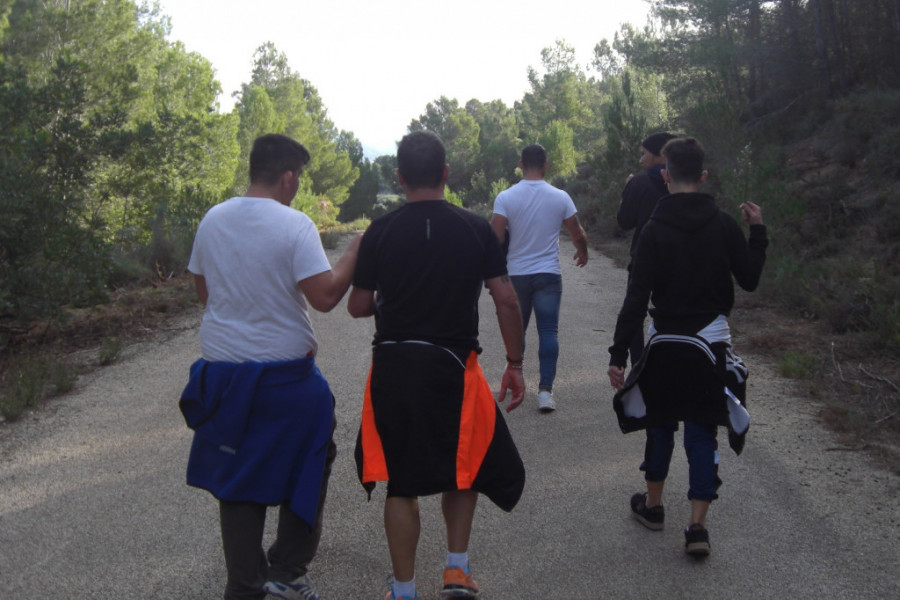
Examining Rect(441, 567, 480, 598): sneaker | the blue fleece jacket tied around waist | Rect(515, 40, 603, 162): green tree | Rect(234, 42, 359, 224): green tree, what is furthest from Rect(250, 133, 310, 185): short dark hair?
Rect(515, 40, 603, 162): green tree

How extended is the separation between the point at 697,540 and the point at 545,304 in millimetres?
2779

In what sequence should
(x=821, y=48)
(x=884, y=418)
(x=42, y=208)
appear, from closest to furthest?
1. (x=884, y=418)
2. (x=42, y=208)
3. (x=821, y=48)

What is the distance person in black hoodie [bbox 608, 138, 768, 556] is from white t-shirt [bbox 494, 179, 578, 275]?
7.51 ft

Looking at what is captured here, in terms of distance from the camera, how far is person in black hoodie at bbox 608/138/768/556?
371cm

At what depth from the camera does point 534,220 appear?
615 centimetres

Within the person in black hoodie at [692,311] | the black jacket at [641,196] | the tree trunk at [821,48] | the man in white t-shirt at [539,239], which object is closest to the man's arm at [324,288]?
the person in black hoodie at [692,311]

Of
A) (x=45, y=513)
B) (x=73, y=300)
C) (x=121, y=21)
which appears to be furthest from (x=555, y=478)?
(x=121, y=21)

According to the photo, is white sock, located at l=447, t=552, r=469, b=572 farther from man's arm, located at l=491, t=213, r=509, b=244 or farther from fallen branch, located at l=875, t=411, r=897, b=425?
fallen branch, located at l=875, t=411, r=897, b=425

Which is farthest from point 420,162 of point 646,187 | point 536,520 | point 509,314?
point 646,187

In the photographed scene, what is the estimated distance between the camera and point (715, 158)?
15.0 metres

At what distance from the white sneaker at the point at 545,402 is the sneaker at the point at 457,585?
298 centimetres

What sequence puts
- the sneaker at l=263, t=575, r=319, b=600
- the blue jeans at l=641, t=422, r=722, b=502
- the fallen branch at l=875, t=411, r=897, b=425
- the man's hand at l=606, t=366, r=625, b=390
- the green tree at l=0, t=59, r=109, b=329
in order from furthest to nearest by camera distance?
the green tree at l=0, t=59, r=109, b=329 → the fallen branch at l=875, t=411, r=897, b=425 → the man's hand at l=606, t=366, r=625, b=390 → the blue jeans at l=641, t=422, r=722, b=502 → the sneaker at l=263, t=575, r=319, b=600

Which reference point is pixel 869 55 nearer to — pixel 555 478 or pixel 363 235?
pixel 555 478

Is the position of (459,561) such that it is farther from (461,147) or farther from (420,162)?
(461,147)
